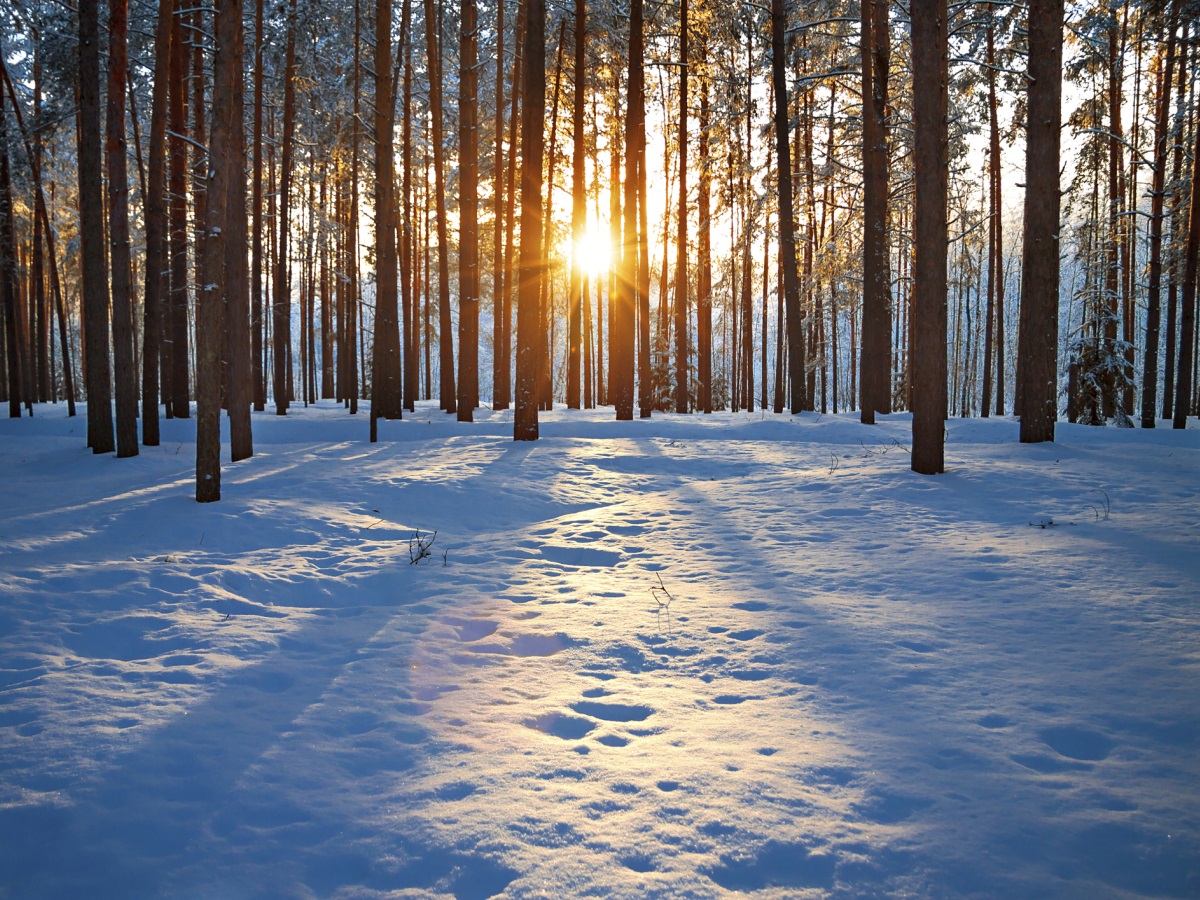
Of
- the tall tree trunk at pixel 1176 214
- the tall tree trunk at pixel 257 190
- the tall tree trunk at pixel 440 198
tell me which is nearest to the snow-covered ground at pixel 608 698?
the tall tree trunk at pixel 440 198

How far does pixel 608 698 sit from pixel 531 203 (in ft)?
32.2

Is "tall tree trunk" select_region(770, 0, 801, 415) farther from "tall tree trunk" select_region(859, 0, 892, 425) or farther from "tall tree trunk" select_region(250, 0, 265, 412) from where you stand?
"tall tree trunk" select_region(250, 0, 265, 412)

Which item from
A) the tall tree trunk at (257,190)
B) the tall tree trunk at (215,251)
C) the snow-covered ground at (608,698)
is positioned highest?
the tall tree trunk at (257,190)

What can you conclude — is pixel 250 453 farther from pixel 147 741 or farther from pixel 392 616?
pixel 147 741

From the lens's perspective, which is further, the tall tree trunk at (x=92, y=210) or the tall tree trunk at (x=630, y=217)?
the tall tree trunk at (x=630, y=217)

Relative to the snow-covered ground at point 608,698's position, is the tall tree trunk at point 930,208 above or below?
above

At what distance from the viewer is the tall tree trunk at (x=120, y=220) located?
32.0 ft

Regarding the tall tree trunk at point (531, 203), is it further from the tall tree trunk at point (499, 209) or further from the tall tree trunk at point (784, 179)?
the tall tree trunk at point (784, 179)

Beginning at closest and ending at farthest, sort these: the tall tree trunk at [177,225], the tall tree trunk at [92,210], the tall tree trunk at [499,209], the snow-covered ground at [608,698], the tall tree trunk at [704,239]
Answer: the snow-covered ground at [608,698] < the tall tree trunk at [92,210] < the tall tree trunk at [177,225] < the tall tree trunk at [499,209] < the tall tree trunk at [704,239]

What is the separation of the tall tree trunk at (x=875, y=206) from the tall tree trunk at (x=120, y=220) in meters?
14.2

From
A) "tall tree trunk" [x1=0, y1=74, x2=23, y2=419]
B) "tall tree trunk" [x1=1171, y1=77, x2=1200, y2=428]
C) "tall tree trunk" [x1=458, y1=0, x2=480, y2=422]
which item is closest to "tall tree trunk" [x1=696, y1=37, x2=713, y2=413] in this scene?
"tall tree trunk" [x1=458, y1=0, x2=480, y2=422]

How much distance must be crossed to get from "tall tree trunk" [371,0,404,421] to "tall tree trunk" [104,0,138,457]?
153 inches

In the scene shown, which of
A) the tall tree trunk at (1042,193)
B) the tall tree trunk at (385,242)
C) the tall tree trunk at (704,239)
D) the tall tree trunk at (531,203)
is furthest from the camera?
the tall tree trunk at (704,239)

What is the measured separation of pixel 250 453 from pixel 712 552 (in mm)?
8235
